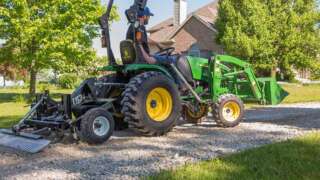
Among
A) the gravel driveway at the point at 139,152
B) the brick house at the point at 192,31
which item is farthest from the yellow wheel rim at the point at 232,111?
the brick house at the point at 192,31

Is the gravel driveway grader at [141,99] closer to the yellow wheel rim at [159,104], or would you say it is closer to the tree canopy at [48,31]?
the yellow wheel rim at [159,104]

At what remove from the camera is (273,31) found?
3256 centimetres

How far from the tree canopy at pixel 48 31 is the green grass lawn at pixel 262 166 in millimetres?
17114

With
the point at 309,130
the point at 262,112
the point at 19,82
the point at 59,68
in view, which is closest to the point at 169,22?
the point at 19,82

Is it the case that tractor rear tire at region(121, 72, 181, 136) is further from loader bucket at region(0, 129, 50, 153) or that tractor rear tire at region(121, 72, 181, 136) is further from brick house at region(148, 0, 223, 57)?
brick house at region(148, 0, 223, 57)

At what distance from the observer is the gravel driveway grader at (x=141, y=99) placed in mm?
8227

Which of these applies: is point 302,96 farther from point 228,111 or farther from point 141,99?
point 141,99

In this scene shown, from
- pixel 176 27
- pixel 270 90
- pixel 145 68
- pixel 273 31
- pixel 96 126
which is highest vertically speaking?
pixel 176 27

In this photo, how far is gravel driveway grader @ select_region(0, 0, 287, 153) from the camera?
8227 millimetres

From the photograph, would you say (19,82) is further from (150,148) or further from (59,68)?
(150,148)

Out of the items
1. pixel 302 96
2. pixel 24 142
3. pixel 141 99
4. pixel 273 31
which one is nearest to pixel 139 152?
pixel 141 99

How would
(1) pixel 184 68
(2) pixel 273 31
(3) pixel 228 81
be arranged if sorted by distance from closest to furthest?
(1) pixel 184 68, (3) pixel 228 81, (2) pixel 273 31

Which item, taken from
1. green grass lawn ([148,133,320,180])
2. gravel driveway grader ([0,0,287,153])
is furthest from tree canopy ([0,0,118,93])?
green grass lawn ([148,133,320,180])

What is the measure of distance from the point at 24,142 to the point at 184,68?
3735mm
